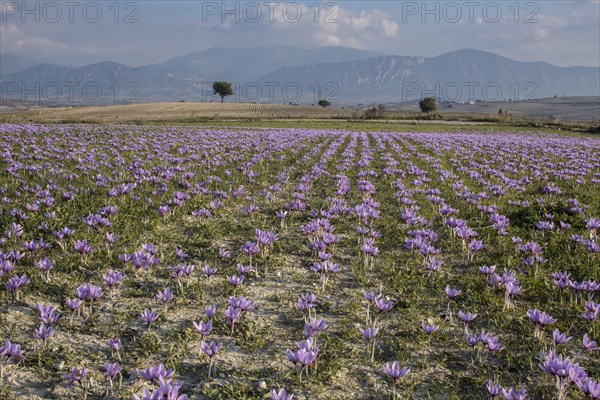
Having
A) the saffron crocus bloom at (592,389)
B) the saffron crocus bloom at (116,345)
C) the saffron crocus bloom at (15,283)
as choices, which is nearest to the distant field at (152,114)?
the saffron crocus bloom at (15,283)

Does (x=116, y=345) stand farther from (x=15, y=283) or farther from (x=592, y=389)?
(x=592, y=389)

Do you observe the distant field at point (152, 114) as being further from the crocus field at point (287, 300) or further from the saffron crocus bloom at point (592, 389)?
the saffron crocus bloom at point (592, 389)

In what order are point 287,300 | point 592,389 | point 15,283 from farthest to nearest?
point 287,300, point 15,283, point 592,389

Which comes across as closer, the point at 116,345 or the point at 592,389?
the point at 592,389

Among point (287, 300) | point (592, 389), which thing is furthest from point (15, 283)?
point (592, 389)

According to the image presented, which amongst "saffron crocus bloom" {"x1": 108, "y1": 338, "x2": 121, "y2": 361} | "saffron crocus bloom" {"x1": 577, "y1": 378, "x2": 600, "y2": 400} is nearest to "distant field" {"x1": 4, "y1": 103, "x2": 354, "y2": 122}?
"saffron crocus bloom" {"x1": 108, "y1": 338, "x2": 121, "y2": 361}

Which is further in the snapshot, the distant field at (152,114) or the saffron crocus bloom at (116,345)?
the distant field at (152,114)

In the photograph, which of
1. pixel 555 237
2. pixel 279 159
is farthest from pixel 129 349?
pixel 279 159

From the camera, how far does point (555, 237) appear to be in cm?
684

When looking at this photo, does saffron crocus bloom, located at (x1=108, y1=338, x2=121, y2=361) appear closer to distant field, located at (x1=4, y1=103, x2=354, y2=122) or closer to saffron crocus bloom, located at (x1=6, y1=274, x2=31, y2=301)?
saffron crocus bloom, located at (x1=6, y1=274, x2=31, y2=301)

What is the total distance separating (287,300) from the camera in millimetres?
4789

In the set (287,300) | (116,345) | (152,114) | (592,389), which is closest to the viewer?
(592,389)

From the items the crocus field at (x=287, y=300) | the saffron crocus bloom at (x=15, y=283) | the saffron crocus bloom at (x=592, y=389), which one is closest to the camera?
the saffron crocus bloom at (x=592, y=389)

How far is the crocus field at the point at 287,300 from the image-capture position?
10.8 ft
